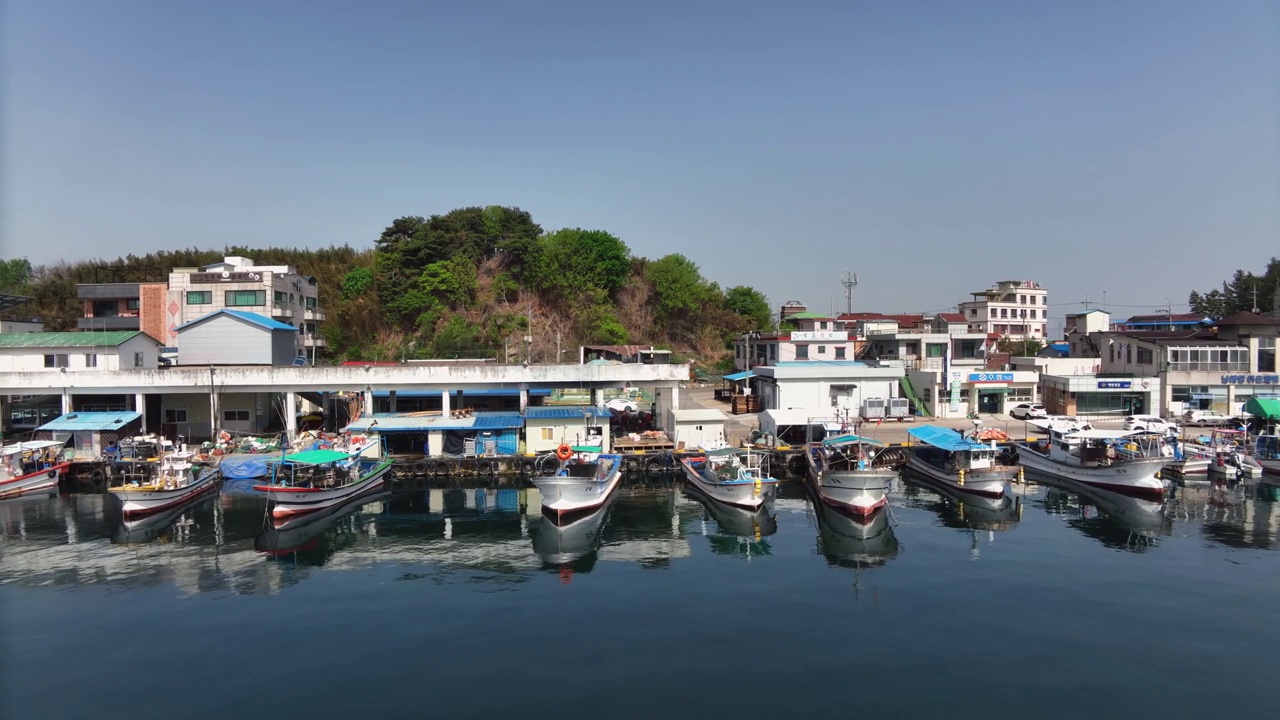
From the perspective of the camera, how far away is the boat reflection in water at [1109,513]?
27.3 m

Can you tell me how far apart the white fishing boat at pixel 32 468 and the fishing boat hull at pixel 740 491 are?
1187 inches

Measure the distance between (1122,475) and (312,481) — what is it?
34176 millimetres

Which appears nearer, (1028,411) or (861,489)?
(861,489)

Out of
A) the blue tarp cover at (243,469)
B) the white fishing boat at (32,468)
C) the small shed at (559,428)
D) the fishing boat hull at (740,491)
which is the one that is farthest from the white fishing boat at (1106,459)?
the white fishing boat at (32,468)

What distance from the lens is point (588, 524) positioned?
2983 centimetres

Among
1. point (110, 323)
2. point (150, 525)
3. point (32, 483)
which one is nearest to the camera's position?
point (150, 525)

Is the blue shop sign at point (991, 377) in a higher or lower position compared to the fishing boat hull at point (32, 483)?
higher

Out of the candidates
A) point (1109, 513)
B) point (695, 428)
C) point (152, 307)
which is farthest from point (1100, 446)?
point (152, 307)

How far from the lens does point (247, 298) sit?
54.4 meters

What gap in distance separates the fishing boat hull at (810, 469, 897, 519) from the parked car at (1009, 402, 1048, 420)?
2196 cm

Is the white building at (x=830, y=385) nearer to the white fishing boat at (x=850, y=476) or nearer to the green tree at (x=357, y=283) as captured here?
the white fishing boat at (x=850, y=476)

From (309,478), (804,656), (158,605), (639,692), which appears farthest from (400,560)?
(804,656)

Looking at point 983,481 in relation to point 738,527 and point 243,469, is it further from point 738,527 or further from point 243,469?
point 243,469

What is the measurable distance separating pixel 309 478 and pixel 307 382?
11.0 meters
